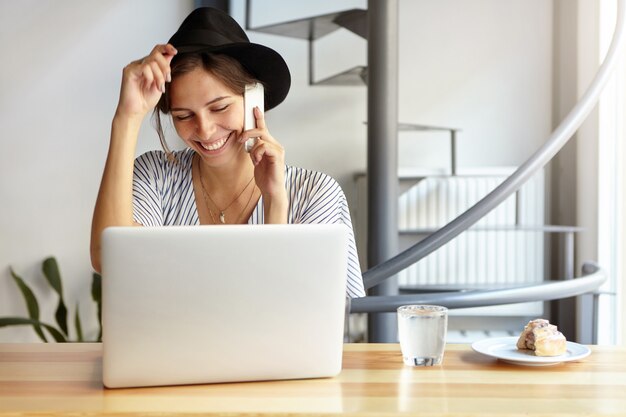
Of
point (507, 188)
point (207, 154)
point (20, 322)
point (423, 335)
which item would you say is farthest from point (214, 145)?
point (20, 322)

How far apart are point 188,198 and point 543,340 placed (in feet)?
3.22

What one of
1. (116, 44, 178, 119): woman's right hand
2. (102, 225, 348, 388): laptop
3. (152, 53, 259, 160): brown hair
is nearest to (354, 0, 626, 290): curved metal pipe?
(152, 53, 259, 160): brown hair

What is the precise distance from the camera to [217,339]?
48.6 inches

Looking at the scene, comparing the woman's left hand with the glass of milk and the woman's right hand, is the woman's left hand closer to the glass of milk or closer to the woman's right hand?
the woman's right hand

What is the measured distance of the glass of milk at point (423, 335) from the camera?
1395mm

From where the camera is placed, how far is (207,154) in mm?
1917

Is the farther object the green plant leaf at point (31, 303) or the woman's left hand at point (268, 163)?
the green plant leaf at point (31, 303)

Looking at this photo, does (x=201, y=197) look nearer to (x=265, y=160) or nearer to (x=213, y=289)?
(x=265, y=160)

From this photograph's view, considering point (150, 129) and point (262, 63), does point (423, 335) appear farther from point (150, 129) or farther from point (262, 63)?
point (150, 129)

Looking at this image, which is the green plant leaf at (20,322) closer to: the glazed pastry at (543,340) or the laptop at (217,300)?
the laptop at (217,300)

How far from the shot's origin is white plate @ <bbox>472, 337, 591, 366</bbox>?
4.50 ft

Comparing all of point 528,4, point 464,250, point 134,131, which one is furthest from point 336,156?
point 134,131

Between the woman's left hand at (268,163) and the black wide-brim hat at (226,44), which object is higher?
the black wide-brim hat at (226,44)

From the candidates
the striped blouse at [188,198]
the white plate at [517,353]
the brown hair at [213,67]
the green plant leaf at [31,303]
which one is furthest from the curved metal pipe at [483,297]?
the green plant leaf at [31,303]
